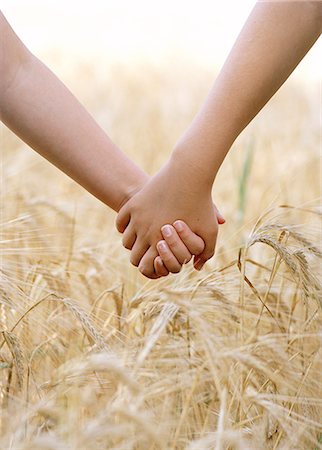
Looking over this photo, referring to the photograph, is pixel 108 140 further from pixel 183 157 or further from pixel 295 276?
pixel 295 276

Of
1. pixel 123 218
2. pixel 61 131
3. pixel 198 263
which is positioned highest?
pixel 61 131

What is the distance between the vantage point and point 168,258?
1.19 meters

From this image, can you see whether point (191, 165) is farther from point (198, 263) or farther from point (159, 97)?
point (159, 97)

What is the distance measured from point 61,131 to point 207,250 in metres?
0.26

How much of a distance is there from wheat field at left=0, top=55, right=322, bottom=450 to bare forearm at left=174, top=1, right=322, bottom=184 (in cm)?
12

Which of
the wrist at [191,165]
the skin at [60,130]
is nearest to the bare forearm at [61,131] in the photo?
the skin at [60,130]

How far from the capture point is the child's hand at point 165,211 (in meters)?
1.15

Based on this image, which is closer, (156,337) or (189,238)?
(156,337)

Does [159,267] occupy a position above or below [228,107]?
below

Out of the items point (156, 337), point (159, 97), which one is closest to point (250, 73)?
point (156, 337)

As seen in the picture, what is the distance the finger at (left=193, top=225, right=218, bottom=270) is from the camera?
1213mm

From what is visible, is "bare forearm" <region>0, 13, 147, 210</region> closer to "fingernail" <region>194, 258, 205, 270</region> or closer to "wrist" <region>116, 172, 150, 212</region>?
"wrist" <region>116, 172, 150, 212</region>

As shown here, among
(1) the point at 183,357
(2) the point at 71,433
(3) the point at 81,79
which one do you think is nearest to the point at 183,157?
(1) the point at 183,357

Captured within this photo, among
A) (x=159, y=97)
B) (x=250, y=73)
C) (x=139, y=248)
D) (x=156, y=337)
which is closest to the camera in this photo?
(x=156, y=337)
